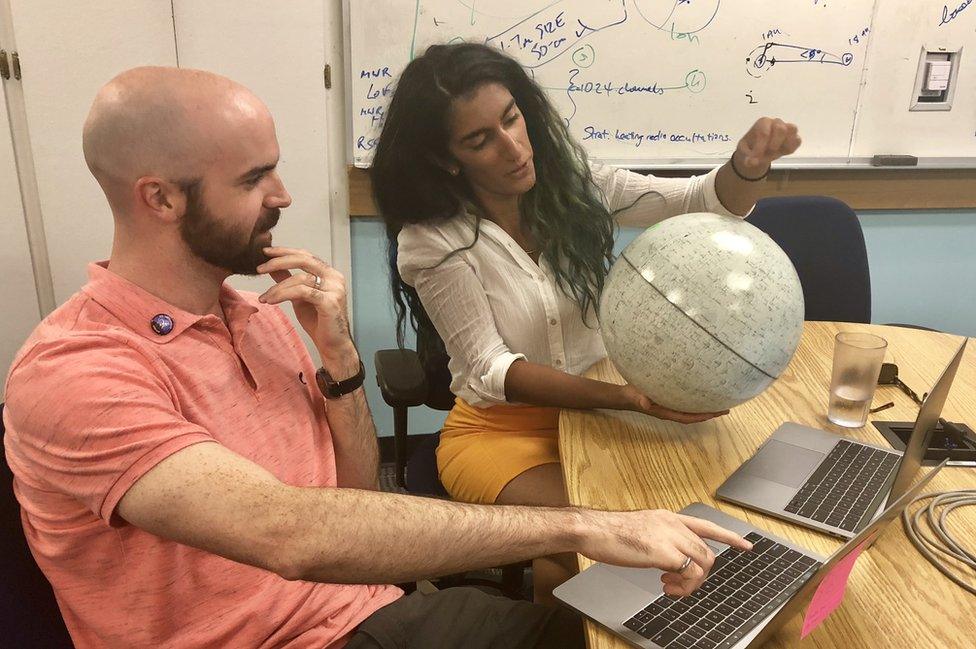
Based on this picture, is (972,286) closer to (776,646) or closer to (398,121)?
(398,121)

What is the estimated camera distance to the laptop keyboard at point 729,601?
823mm

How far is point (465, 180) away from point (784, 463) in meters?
0.87

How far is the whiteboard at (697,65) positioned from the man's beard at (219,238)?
1.27 metres

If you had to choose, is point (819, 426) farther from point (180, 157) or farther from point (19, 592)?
point (19, 592)

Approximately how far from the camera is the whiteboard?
7.53 feet

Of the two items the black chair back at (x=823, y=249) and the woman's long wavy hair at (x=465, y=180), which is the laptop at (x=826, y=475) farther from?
the black chair back at (x=823, y=249)

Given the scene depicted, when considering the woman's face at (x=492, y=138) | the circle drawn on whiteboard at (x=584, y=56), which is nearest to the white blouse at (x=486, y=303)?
the woman's face at (x=492, y=138)

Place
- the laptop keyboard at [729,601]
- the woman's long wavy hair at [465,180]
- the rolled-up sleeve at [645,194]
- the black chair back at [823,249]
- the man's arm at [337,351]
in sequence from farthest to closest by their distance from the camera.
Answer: the black chair back at [823,249] → the rolled-up sleeve at [645,194] → the woman's long wavy hair at [465,180] → the man's arm at [337,351] → the laptop keyboard at [729,601]

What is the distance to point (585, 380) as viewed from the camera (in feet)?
4.55

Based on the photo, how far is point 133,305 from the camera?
100 cm

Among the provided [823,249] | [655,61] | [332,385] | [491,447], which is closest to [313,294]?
[332,385]

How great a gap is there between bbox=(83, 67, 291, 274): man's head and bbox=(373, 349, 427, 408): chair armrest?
2.15ft

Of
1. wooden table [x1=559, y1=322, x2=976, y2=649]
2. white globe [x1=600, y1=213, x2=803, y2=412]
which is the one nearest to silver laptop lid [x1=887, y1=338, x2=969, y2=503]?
wooden table [x1=559, y1=322, x2=976, y2=649]

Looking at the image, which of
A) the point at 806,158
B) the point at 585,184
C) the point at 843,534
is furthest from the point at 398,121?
the point at 806,158
